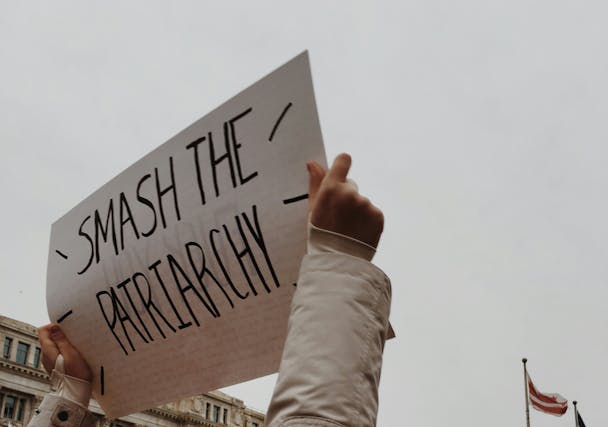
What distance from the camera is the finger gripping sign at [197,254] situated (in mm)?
1852

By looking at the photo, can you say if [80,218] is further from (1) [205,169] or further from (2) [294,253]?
(2) [294,253]

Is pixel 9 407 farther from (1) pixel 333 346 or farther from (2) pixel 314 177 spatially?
(1) pixel 333 346

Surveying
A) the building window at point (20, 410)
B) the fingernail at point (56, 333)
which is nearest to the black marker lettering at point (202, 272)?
the fingernail at point (56, 333)

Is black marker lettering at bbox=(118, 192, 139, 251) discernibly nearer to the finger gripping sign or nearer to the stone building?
the finger gripping sign

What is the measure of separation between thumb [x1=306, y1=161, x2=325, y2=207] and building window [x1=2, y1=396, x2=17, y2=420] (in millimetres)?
44224

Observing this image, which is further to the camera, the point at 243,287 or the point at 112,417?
the point at 112,417

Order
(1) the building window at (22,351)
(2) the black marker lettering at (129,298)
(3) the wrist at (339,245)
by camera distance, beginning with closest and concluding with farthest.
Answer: (3) the wrist at (339,245), (2) the black marker lettering at (129,298), (1) the building window at (22,351)

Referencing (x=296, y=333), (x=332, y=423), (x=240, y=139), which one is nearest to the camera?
(x=332, y=423)

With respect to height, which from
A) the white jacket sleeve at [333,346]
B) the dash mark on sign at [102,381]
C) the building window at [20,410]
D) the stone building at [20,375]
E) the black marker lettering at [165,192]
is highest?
the stone building at [20,375]

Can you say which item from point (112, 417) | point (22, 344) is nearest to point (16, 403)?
point (22, 344)

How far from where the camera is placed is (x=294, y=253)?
6.10 feet

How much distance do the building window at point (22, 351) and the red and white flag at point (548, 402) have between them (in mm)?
28352

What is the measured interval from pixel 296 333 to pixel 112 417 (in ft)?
5.13

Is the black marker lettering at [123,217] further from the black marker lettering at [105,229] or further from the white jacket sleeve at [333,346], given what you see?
the white jacket sleeve at [333,346]
